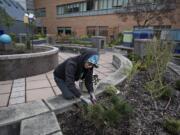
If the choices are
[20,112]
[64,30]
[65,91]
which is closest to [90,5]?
[64,30]

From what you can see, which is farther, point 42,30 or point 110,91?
point 42,30

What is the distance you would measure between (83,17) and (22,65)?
26916mm

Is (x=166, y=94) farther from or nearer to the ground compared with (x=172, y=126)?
farther from the ground

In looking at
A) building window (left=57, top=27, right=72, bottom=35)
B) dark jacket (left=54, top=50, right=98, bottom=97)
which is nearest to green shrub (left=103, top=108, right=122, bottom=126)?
dark jacket (left=54, top=50, right=98, bottom=97)

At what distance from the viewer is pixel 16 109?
3.26 metres

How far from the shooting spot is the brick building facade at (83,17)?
25.8m

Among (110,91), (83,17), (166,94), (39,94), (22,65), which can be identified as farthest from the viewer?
(83,17)

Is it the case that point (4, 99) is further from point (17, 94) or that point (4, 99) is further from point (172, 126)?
point (172, 126)

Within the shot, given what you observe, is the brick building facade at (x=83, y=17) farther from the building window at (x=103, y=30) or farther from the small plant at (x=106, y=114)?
the small plant at (x=106, y=114)

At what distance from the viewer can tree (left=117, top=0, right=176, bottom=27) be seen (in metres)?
18.6

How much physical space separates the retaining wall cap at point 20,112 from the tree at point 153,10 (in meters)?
18.3

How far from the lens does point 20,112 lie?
3.15m

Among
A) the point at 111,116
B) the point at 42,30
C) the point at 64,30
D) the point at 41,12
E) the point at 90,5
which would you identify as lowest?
the point at 111,116

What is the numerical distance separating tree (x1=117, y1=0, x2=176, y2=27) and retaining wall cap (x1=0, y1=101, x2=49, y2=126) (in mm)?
→ 18259
